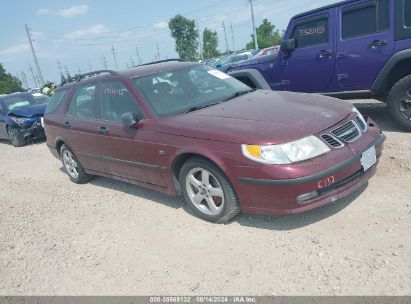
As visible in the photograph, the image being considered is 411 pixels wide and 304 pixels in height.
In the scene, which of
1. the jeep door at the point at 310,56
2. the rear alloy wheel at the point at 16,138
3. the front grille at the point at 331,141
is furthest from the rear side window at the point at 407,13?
the rear alloy wheel at the point at 16,138

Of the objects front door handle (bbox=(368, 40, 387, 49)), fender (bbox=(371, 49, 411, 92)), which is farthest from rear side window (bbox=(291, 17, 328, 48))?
fender (bbox=(371, 49, 411, 92))

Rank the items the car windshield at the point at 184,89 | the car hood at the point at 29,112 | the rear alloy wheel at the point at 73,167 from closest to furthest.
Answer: the car windshield at the point at 184,89
the rear alloy wheel at the point at 73,167
the car hood at the point at 29,112

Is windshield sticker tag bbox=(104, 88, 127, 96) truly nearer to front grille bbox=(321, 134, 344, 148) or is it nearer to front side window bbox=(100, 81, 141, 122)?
front side window bbox=(100, 81, 141, 122)

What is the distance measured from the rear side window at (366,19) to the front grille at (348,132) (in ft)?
8.92

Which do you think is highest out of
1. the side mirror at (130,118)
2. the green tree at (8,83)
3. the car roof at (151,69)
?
the car roof at (151,69)

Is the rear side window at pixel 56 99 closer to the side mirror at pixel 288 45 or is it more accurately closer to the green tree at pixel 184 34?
the side mirror at pixel 288 45

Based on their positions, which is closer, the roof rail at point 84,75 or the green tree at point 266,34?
the roof rail at point 84,75

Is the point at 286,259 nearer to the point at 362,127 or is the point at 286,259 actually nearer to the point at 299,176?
the point at 299,176

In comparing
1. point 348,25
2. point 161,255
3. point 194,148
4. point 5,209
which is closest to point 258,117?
point 194,148

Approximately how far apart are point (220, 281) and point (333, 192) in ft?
4.19

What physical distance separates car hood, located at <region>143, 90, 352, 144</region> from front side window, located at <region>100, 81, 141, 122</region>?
416 millimetres

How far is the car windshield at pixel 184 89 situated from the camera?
451 centimetres

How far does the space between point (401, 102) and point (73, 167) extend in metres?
5.04

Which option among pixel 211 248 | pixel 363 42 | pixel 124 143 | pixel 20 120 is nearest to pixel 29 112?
pixel 20 120
